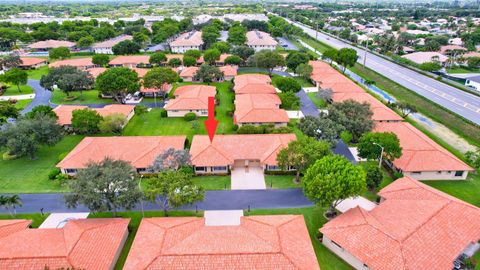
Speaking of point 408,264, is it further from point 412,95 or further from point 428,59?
point 428,59

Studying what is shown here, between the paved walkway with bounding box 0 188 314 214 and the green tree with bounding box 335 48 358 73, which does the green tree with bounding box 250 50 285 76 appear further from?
the paved walkway with bounding box 0 188 314 214

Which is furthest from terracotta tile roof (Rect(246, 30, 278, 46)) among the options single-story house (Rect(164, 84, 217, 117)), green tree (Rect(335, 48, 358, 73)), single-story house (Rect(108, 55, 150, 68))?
single-story house (Rect(164, 84, 217, 117))

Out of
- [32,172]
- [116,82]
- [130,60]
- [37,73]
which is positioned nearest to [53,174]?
[32,172]

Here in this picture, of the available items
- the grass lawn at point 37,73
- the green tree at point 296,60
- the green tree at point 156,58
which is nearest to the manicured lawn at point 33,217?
the green tree at point 156,58

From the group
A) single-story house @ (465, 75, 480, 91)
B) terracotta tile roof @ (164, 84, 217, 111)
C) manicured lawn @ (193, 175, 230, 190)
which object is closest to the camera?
manicured lawn @ (193, 175, 230, 190)

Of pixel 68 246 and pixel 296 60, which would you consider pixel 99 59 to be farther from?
pixel 68 246

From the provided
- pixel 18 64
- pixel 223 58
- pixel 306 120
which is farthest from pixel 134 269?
pixel 18 64

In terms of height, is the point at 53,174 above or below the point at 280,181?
above
